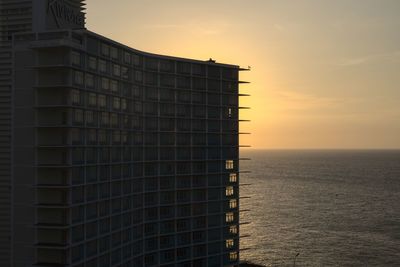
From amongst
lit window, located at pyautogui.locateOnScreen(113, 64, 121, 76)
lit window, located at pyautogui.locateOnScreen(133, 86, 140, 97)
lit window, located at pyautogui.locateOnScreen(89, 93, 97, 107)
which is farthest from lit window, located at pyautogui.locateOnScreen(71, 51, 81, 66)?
lit window, located at pyautogui.locateOnScreen(133, 86, 140, 97)

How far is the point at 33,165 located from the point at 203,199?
3750cm

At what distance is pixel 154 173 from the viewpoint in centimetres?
8406

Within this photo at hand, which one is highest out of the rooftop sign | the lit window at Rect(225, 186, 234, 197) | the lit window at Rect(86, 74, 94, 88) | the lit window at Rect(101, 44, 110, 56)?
the rooftop sign

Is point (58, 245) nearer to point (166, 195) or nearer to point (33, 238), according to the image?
point (33, 238)

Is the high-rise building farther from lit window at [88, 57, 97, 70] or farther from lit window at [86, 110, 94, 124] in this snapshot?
lit window at [86, 110, 94, 124]

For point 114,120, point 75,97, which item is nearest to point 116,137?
point 114,120

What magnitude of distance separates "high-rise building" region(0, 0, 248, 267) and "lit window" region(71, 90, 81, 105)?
0.84 feet

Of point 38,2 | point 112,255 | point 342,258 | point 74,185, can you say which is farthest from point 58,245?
point 342,258

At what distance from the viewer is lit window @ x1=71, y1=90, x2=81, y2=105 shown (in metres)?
61.6

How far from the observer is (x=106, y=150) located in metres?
70.2

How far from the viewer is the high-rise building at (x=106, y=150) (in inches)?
2406

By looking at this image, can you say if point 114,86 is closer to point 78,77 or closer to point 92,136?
point 92,136

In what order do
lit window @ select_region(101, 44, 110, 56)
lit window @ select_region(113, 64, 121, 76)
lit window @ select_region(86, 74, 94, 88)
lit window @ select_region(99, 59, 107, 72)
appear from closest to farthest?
lit window @ select_region(86, 74, 94, 88) < lit window @ select_region(99, 59, 107, 72) < lit window @ select_region(101, 44, 110, 56) < lit window @ select_region(113, 64, 121, 76)

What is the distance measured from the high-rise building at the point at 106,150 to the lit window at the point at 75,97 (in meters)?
0.26
